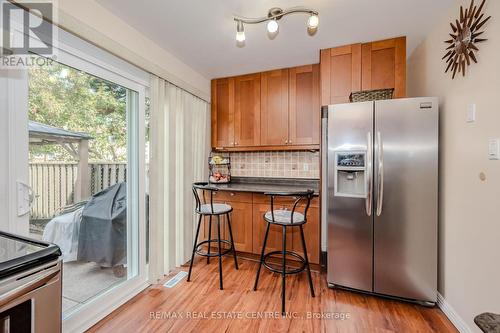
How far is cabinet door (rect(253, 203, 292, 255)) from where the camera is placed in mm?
2611

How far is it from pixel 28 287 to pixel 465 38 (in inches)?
110

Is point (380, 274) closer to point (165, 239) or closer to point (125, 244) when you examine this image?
point (165, 239)

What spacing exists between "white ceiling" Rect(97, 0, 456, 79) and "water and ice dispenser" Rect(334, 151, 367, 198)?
115cm

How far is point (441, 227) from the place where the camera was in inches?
74.7

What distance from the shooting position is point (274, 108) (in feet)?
9.68

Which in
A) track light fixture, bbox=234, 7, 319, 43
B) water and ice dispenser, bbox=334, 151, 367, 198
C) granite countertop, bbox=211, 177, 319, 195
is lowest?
granite countertop, bbox=211, 177, 319, 195

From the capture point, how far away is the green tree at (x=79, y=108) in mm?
1475

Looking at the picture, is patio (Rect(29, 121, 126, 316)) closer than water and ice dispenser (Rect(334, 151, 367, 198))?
Yes

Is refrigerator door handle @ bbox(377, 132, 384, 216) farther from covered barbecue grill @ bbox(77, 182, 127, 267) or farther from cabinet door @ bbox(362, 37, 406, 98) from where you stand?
covered barbecue grill @ bbox(77, 182, 127, 267)

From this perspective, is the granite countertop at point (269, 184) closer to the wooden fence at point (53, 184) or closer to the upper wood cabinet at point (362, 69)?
the upper wood cabinet at point (362, 69)

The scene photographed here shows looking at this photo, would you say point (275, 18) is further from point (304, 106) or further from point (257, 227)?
point (257, 227)

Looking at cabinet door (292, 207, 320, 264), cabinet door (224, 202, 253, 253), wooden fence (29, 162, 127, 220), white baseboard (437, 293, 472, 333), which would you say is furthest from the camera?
cabinet door (224, 202, 253, 253)

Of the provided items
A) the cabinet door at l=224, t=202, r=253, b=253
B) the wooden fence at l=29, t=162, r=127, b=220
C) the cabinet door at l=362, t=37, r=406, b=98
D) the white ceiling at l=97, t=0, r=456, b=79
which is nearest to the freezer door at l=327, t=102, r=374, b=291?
the cabinet door at l=362, t=37, r=406, b=98

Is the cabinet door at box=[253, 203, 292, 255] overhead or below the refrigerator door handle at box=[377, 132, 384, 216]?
below
